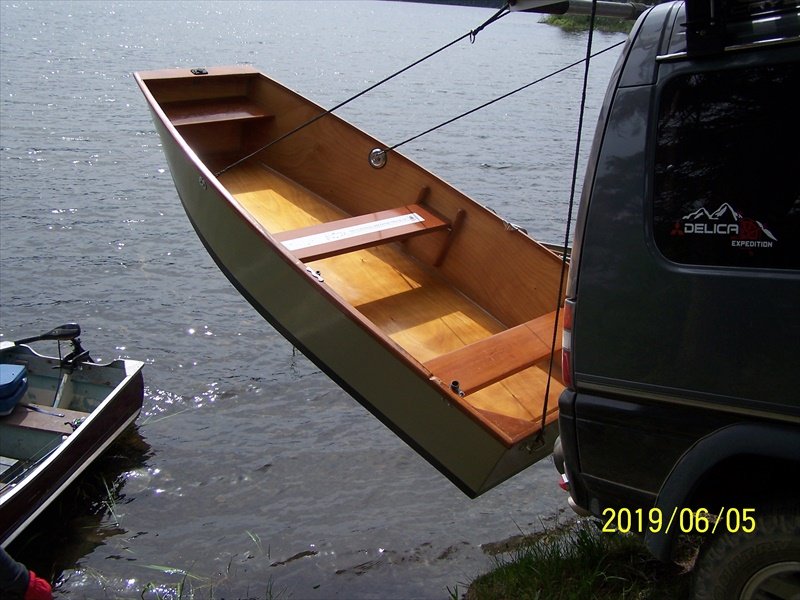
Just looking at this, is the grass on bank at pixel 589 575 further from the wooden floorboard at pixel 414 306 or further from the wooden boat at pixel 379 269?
the wooden floorboard at pixel 414 306

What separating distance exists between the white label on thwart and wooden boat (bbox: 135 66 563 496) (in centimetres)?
2

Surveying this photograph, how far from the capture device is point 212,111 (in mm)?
9414

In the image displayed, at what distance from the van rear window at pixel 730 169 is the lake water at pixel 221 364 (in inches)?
154

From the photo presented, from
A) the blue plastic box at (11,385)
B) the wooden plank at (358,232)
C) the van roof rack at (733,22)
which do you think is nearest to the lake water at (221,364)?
the blue plastic box at (11,385)

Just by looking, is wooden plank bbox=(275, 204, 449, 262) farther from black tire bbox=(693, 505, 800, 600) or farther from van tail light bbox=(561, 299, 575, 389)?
black tire bbox=(693, 505, 800, 600)

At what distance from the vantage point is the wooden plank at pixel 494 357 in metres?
5.04

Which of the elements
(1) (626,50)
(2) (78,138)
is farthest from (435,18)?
(1) (626,50)

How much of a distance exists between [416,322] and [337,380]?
4.62ft

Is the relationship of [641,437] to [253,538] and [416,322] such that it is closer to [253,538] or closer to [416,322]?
[416,322]

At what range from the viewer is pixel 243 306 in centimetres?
1205

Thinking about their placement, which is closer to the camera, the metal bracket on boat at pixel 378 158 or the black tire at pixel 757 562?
the black tire at pixel 757 562
